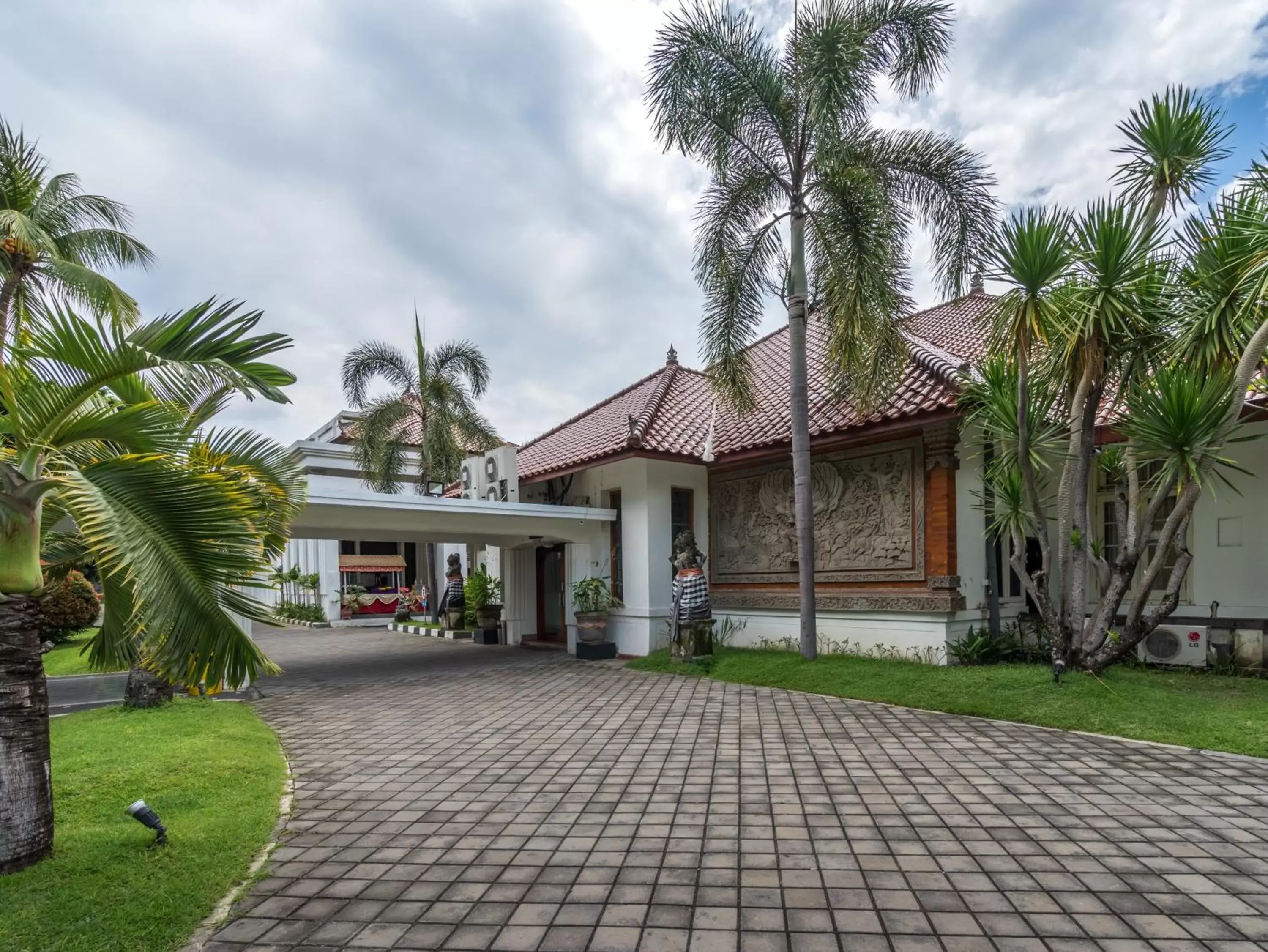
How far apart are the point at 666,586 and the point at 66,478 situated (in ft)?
31.7

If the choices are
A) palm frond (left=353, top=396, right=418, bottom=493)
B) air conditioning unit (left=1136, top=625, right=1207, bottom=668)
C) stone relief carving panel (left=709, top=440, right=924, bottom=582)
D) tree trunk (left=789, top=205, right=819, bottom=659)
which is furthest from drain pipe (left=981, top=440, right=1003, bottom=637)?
palm frond (left=353, top=396, right=418, bottom=493)

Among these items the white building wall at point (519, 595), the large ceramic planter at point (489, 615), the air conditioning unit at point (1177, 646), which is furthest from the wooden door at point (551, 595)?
the air conditioning unit at point (1177, 646)

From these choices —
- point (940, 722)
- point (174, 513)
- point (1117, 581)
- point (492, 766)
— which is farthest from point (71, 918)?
point (1117, 581)

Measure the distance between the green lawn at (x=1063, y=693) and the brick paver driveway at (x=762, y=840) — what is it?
0.37 meters

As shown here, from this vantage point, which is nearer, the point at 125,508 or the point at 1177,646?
the point at 125,508

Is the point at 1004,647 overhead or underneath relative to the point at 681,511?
underneath

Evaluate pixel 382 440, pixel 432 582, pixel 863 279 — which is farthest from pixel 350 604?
pixel 863 279

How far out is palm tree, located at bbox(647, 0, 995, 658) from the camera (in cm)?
848

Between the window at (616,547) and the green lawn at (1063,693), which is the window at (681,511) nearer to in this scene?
the window at (616,547)

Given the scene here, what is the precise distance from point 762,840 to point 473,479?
10.1 m

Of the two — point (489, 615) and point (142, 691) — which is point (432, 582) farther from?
point (142, 691)

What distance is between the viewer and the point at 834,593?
10.4m

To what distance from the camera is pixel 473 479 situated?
515 inches

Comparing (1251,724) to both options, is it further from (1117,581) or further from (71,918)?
(71,918)
